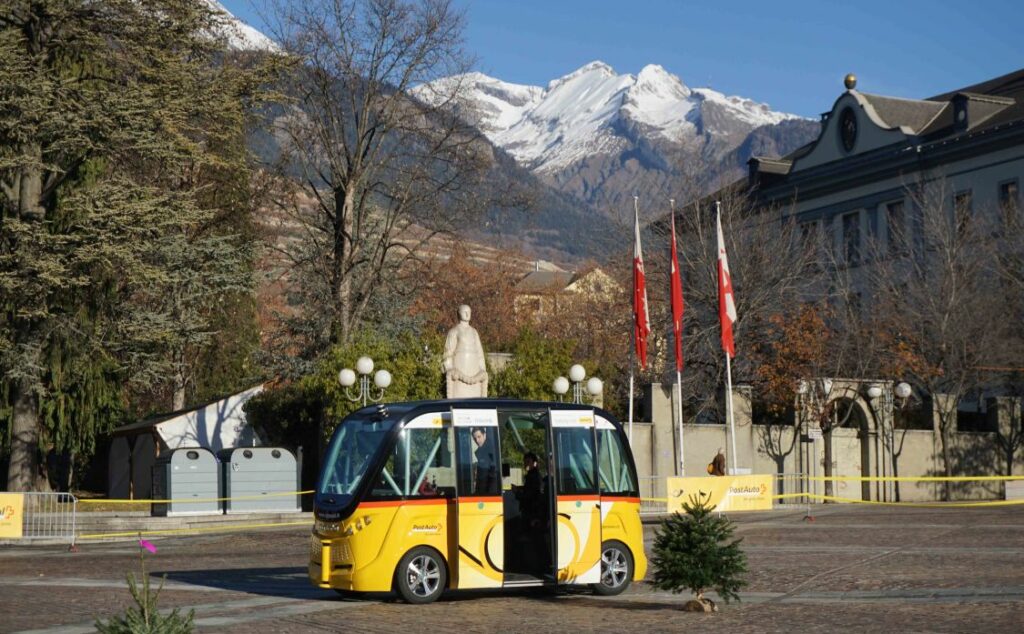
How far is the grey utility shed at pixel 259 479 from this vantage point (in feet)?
111

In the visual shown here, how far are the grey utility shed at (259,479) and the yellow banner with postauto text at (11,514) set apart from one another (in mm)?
5623

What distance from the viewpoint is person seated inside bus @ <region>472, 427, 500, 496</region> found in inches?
622

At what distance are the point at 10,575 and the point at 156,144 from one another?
1528cm

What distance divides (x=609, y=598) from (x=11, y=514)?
668 inches

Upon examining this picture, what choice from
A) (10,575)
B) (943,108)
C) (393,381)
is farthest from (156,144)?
(943,108)

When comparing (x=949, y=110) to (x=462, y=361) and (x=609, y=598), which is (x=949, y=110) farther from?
(x=609, y=598)

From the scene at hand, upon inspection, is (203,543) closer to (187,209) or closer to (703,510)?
(187,209)

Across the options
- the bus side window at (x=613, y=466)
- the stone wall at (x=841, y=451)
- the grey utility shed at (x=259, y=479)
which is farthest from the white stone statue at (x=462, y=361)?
the bus side window at (x=613, y=466)

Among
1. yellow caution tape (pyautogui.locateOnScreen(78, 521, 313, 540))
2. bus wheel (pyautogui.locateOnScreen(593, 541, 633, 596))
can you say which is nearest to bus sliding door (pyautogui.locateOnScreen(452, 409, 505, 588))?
bus wheel (pyautogui.locateOnScreen(593, 541, 633, 596))

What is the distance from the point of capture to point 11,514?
28.9 metres

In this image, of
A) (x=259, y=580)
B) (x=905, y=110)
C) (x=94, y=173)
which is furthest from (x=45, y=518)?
(x=905, y=110)

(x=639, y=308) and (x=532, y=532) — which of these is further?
(x=639, y=308)

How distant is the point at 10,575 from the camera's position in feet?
66.6

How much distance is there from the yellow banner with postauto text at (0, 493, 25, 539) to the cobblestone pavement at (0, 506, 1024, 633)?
4.08 metres
